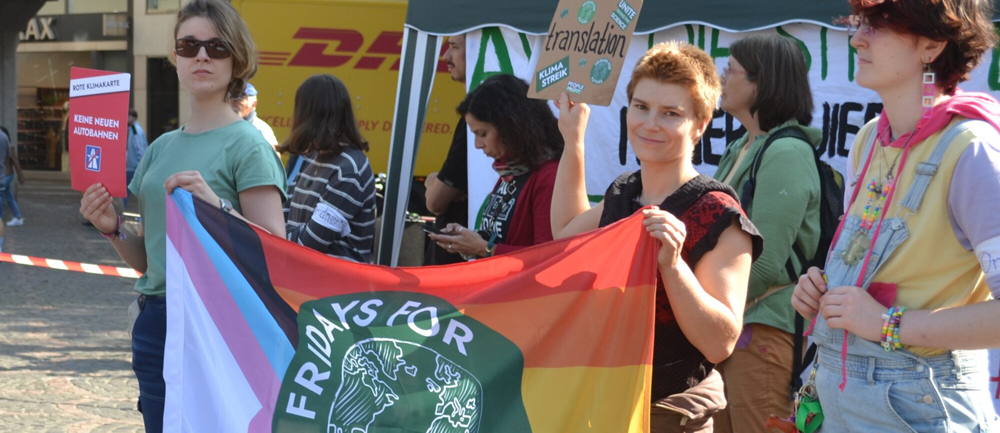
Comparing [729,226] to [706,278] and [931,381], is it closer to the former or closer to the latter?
[706,278]

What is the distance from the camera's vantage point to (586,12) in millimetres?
3127

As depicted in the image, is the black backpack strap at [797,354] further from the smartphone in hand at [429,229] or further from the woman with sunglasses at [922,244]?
the smartphone in hand at [429,229]

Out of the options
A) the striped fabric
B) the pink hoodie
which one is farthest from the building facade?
the pink hoodie

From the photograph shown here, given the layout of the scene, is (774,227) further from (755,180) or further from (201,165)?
(201,165)

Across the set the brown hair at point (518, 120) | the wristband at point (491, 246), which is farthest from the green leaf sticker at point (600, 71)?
the wristband at point (491, 246)

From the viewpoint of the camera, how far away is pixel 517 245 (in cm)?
383

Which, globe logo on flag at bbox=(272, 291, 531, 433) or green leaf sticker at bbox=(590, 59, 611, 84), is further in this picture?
green leaf sticker at bbox=(590, 59, 611, 84)

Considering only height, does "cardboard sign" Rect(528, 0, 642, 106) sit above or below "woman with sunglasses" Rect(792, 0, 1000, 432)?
above

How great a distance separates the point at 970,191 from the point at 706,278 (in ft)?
2.22

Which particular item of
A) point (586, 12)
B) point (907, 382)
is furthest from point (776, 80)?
point (907, 382)

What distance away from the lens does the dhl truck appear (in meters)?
10.3

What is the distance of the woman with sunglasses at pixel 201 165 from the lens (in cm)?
284

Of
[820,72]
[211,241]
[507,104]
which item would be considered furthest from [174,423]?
[820,72]

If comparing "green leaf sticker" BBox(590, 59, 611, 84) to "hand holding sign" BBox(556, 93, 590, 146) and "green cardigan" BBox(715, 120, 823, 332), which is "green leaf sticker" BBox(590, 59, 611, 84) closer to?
"hand holding sign" BBox(556, 93, 590, 146)
